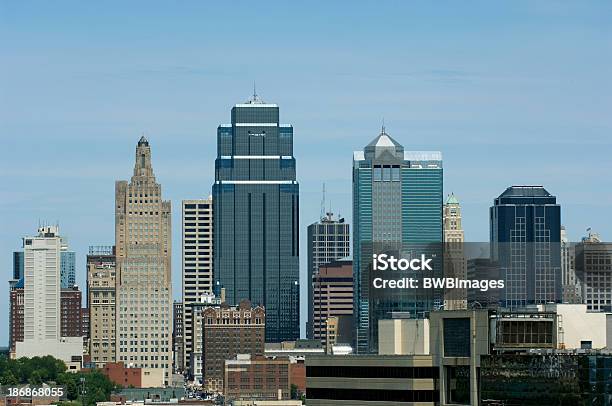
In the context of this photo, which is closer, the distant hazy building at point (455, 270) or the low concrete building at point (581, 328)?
the low concrete building at point (581, 328)

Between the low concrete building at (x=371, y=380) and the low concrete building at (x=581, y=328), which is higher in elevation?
the low concrete building at (x=581, y=328)

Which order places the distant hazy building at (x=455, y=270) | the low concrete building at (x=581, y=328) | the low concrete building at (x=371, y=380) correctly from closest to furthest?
the low concrete building at (x=581, y=328) → the low concrete building at (x=371, y=380) → the distant hazy building at (x=455, y=270)

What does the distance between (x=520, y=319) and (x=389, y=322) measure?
13523mm

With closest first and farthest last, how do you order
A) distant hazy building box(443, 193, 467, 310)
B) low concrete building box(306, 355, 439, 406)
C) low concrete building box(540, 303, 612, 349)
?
low concrete building box(540, 303, 612, 349)
low concrete building box(306, 355, 439, 406)
distant hazy building box(443, 193, 467, 310)

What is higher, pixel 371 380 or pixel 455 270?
pixel 455 270

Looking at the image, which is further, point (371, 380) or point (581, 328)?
point (371, 380)

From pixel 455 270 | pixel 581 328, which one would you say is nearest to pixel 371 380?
pixel 581 328

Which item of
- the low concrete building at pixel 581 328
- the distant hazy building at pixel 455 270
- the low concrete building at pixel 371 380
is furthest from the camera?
the distant hazy building at pixel 455 270

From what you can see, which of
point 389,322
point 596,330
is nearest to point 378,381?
point 389,322

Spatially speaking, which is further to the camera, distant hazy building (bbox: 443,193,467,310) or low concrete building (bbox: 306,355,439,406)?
distant hazy building (bbox: 443,193,467,310)

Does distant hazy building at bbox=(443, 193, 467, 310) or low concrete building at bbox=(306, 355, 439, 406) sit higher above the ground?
distant hazy building at bbox=(443, 193, 467, 310)

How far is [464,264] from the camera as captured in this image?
586 ft

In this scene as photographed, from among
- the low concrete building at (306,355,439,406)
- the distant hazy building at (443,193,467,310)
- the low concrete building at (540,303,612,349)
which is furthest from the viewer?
the distant hazy building at (443,193,467,310)

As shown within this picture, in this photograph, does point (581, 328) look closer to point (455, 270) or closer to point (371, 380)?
point (371, 380)
